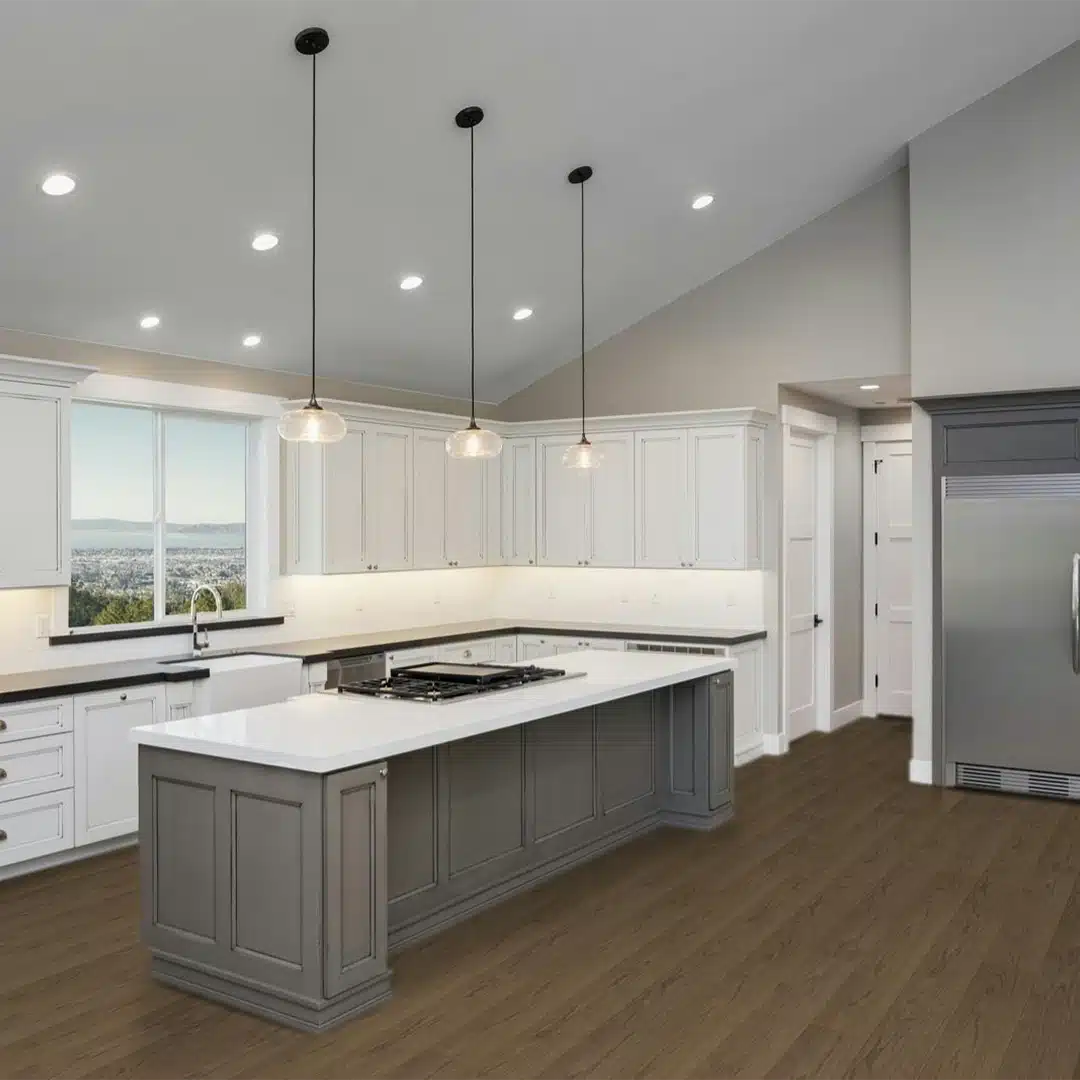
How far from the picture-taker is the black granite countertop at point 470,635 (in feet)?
22.9

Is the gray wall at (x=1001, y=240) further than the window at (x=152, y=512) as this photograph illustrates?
Yes

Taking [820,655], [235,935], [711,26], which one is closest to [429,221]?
[711,26]

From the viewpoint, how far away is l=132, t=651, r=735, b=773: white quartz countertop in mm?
3750

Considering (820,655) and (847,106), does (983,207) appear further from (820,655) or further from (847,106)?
(820,655)

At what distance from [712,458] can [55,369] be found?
172 inches

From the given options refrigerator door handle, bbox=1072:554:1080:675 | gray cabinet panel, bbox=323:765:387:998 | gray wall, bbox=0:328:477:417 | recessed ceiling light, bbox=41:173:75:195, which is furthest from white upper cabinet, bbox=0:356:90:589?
refrigerator door handle, bbox=1072:554:1080:675

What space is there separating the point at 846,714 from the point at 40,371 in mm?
6774

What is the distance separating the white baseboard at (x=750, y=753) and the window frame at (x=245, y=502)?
3.38 m

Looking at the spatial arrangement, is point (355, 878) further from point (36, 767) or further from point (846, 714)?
point (846, 714)

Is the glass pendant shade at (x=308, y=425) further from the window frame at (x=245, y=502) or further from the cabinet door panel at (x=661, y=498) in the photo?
the cabinet door panel at (x=661, y=498)

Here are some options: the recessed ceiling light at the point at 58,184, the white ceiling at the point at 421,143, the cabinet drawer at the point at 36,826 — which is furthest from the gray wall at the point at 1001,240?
the cabinet drawer at the point at 36,826

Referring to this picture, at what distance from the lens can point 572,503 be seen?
8703 mm

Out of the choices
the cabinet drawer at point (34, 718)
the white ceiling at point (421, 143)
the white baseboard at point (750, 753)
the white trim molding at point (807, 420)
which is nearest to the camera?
the white ceiling at point (421, 143)

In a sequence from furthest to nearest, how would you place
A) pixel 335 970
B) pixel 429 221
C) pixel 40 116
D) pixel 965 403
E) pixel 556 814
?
pixel 965 403 < pixel 429 221 < pixel 556 814 < pixel 40 116 < pixel 335 970
